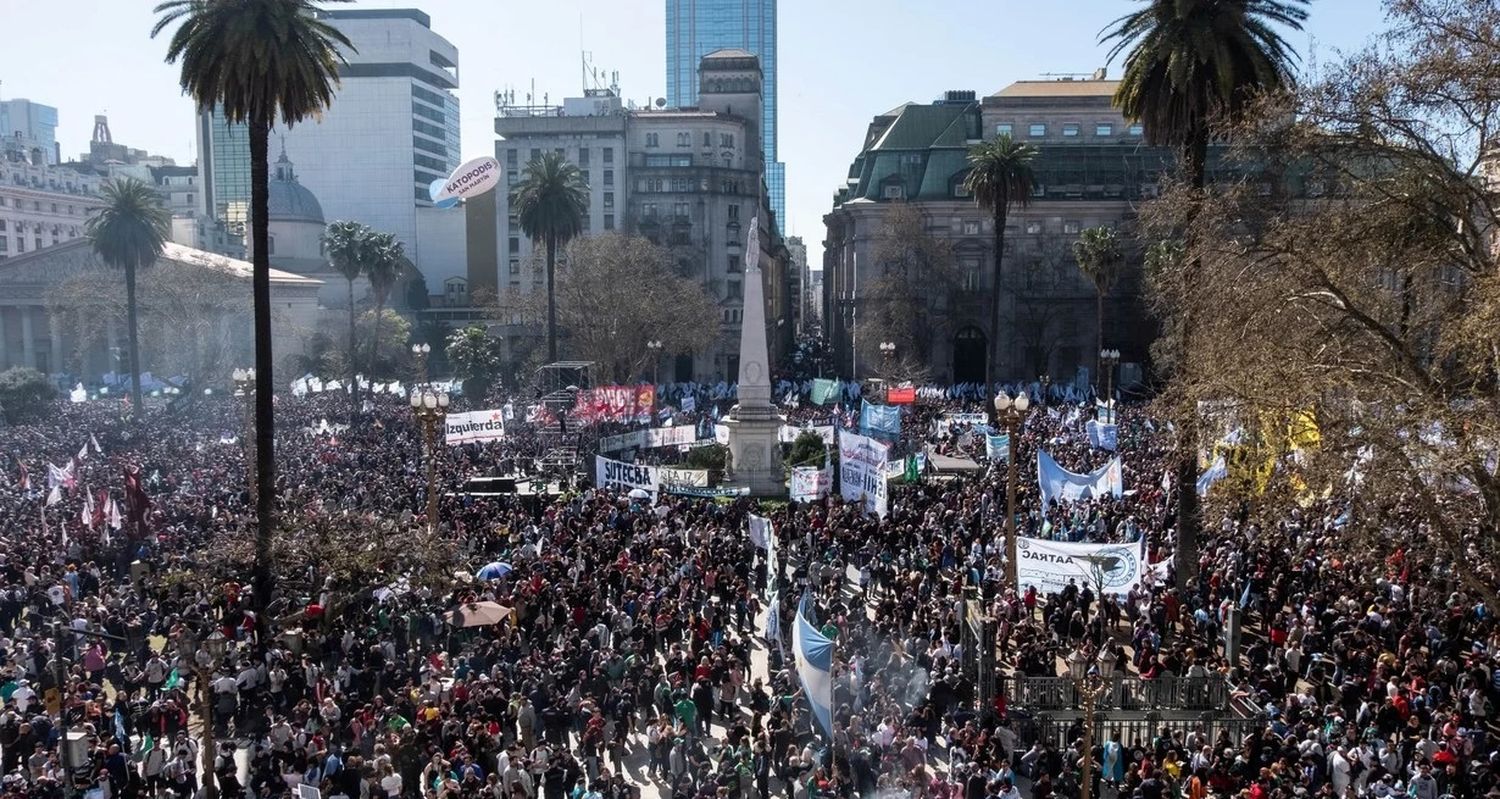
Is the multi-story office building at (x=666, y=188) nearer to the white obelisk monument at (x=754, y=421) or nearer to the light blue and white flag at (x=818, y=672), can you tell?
the white obelisk monument at (x=754, y=421)

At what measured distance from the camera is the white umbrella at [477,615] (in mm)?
22312

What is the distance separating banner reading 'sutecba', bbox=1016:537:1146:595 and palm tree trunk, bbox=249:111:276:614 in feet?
49.4

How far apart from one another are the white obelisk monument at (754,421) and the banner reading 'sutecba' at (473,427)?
853 cm

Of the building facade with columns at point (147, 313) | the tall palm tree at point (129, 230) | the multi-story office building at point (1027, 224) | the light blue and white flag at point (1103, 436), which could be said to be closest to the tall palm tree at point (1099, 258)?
the multi-story office building at point (1027, 224)

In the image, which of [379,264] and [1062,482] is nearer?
[1062,482]

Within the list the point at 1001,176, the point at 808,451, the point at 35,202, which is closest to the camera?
the point at 808,451

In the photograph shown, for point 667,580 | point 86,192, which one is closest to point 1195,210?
point 667,580

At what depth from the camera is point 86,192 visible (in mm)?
136250

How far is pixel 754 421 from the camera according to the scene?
144 feet

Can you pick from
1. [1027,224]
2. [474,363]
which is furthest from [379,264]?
[1027,224]

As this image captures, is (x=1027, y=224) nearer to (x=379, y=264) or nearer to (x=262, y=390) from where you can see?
(x=379, y=264)

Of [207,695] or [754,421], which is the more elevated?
[754,421]

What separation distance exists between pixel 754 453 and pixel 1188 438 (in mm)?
23167

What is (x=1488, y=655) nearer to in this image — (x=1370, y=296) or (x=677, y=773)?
(x=1370, y=296)
